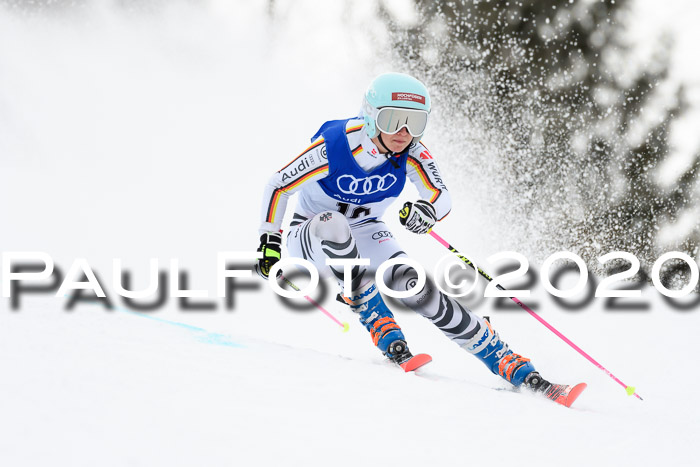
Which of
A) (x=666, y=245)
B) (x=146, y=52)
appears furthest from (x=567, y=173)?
(x=146, y=52)

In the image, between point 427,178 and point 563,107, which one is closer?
point 427,178

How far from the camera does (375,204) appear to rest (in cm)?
290

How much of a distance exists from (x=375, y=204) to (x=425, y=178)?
0.90ft

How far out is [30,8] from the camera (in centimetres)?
959

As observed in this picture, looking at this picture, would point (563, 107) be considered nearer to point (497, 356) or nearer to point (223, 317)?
point (223, 317)

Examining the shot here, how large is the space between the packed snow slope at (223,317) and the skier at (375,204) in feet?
0.81

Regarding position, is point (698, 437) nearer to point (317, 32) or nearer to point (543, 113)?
point (543, 113)

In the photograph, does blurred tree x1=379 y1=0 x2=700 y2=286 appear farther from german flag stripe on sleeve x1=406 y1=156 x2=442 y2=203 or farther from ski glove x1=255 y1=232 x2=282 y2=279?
ski glove x1=255 y1=232 x2=282 y2=279

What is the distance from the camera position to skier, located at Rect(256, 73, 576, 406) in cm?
261

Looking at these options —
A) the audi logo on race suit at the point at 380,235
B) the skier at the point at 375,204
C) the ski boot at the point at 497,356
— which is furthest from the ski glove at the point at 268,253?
the ski boot at the point at 497,356

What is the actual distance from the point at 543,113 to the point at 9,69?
27.3 feet

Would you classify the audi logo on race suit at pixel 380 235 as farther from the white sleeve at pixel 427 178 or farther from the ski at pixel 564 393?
the ski at pixel 564 393

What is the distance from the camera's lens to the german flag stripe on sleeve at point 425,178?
2.86 meters

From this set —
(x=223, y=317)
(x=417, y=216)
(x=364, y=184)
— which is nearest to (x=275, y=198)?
(x=364, y=184)
